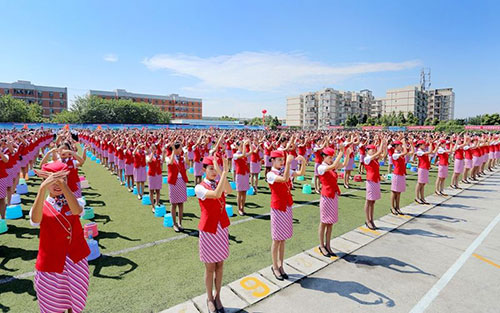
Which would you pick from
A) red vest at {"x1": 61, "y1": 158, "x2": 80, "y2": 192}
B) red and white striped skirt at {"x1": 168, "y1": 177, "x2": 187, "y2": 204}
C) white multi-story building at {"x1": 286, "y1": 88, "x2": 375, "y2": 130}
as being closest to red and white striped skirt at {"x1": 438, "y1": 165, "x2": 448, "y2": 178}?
red and white striped skirt at {"x1": 168, "y1": 177, "x2": 187, "y2": 204}

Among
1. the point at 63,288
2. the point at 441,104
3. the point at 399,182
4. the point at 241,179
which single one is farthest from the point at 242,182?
the point at 441,104

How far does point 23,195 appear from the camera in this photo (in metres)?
10.4

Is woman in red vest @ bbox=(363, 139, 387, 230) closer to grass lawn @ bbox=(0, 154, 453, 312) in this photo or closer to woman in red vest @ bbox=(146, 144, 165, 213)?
grass lawn @ bbox=(0, 154, 453, 312)

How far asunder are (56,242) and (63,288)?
50 cm

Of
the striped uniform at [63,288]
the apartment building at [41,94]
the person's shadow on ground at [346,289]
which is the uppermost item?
the apartment building at [41,94]

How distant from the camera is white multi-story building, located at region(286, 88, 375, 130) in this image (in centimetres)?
10481

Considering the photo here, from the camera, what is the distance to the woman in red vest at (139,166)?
955 cm

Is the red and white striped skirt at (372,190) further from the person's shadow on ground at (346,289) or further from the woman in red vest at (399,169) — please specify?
the person's shadow on ground at (346,289)

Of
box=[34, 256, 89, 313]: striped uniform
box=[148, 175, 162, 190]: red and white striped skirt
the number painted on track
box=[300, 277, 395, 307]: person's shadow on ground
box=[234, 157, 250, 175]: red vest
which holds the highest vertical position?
box=[234, 157, 250, 175]: red vest

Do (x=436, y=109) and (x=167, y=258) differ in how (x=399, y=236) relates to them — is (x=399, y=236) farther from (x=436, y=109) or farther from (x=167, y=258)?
(x=436, y=109)

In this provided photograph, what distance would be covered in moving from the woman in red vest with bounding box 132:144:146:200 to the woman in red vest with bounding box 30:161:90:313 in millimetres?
6860

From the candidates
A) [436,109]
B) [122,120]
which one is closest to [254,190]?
[122,120]

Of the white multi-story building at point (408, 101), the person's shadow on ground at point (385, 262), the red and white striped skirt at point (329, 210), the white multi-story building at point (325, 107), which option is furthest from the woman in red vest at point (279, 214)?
the white multi-story building at point (408, 101)

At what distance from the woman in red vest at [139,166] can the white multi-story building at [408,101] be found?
107m
